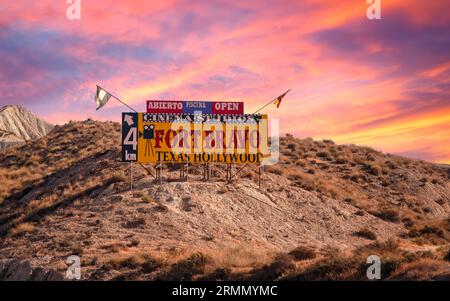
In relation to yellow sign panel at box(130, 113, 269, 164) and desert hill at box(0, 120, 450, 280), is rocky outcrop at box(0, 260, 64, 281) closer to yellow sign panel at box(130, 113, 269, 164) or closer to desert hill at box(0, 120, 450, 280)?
desert hill at box(0, 120, 450, 280)

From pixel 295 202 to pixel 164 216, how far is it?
10.9m

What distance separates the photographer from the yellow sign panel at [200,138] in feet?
126

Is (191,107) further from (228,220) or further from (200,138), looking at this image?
(228,220)

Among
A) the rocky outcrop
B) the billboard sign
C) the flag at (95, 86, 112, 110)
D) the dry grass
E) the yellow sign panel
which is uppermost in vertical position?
the flag at (95, 86, 112, 110)

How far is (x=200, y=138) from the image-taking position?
128 feet

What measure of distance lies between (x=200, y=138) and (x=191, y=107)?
226 centimetres

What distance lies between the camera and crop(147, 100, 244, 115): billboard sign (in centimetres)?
3866

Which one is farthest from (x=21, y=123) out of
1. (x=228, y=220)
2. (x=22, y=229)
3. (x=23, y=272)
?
(x=23, y=272)

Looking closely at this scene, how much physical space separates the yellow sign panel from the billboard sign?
1.05 feet

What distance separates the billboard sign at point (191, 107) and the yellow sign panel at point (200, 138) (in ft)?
1.05

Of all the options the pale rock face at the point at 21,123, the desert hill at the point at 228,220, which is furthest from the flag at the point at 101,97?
the pale rock face at the point at 21,123

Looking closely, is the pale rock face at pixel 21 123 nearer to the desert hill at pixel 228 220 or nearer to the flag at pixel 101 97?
the desert hill at pixel 228 220

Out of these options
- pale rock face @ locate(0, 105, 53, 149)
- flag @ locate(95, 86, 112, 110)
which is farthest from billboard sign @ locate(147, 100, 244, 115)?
pale rock face @ locate(0, 105, 53, 149)
